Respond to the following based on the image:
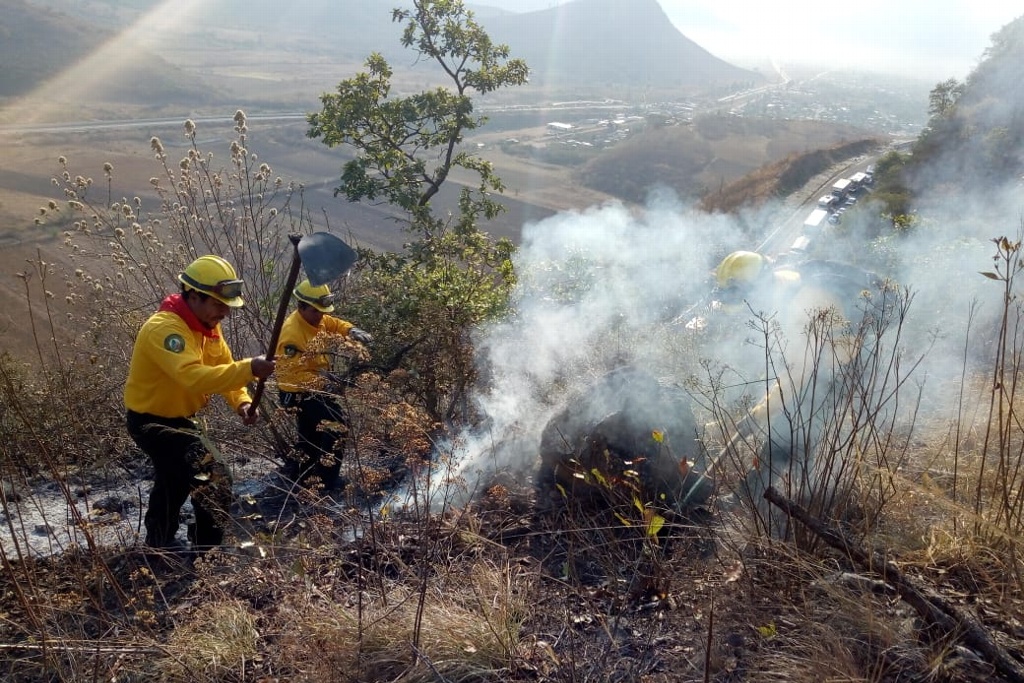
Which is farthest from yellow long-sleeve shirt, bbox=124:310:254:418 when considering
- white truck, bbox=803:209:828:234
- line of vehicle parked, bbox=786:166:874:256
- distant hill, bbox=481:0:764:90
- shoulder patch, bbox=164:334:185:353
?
distant hill, bbox=481:0:764:90

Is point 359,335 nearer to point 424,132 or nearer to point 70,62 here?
point 424,132

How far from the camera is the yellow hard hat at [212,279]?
3682 mm

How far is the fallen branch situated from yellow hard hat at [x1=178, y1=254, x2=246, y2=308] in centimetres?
294

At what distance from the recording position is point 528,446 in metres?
4.80

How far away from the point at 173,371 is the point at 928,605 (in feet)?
11.7

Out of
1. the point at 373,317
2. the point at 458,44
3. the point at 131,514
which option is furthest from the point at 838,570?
the point at 458,44

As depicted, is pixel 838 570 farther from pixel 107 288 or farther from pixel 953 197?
pixel 953 197

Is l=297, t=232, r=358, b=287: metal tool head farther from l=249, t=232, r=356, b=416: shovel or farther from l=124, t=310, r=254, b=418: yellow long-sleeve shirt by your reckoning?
l=124, t=310, r=254, b=418: yellow long-sleeve shirt

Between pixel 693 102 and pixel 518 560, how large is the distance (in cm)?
9099

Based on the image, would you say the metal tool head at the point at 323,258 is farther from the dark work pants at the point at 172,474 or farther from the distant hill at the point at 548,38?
the distant hill at the point at 548,38

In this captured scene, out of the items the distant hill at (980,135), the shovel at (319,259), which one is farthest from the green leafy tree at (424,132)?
the distant hill at (980,135)

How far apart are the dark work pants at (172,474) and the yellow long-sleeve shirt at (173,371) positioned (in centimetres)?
9

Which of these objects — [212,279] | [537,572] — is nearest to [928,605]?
[537,572]

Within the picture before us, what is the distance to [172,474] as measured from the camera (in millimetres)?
3844
